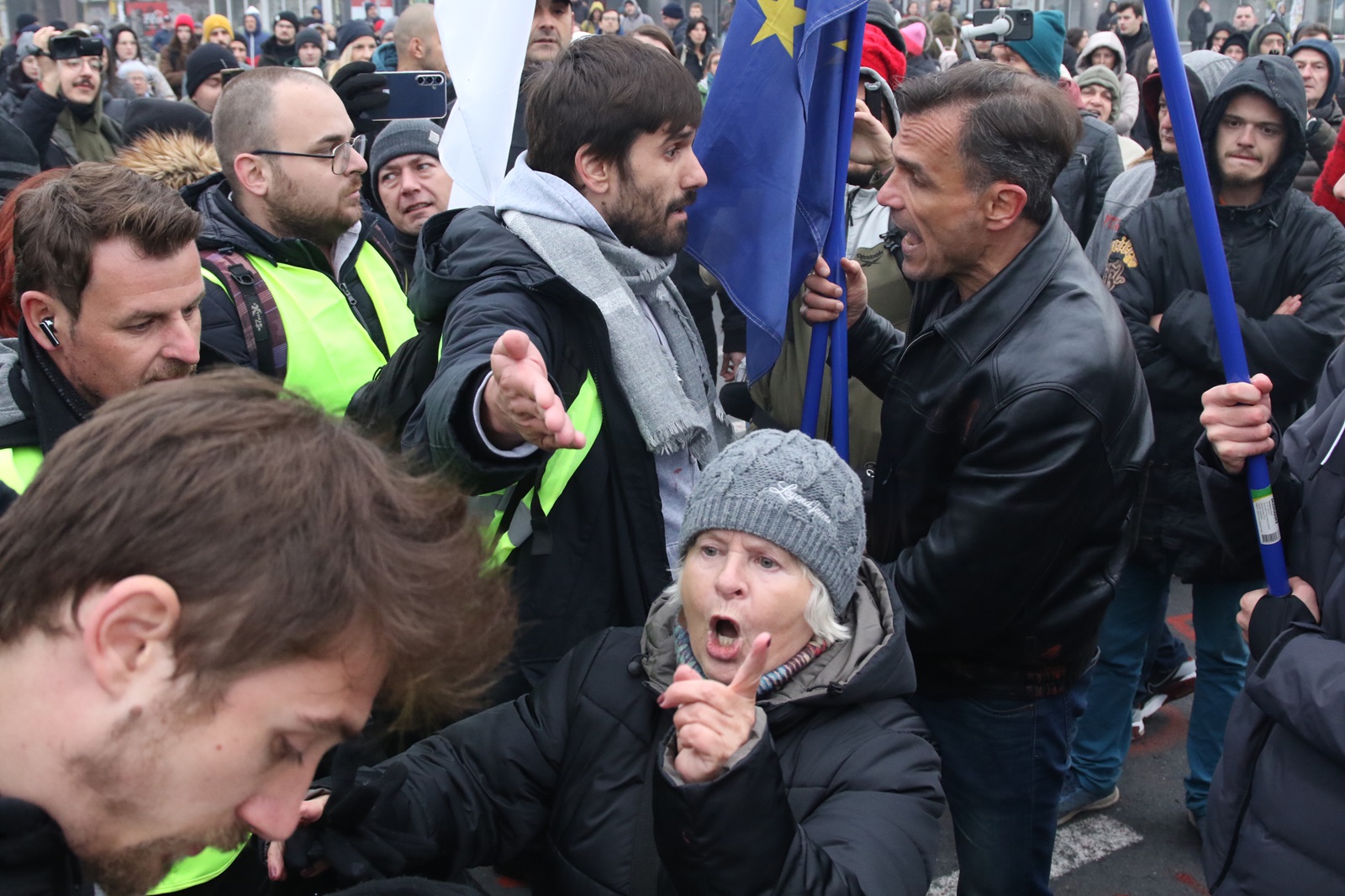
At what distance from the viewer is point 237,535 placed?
39.7 inches

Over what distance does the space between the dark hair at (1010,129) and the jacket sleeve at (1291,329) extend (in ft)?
4.29

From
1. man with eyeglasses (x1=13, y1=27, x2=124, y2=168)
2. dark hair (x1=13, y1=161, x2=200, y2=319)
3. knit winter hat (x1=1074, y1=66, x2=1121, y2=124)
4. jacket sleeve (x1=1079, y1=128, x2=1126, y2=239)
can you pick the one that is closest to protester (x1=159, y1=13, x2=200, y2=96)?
man with eyeglasses (x1=13, y1=27, x2=124, y2=168)

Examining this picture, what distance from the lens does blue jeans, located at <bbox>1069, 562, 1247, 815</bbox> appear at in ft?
11.5

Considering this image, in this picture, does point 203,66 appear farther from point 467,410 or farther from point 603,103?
point 467,410

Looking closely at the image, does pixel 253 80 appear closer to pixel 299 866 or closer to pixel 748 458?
pixel 748 458

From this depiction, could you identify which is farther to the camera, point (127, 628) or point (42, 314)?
point (42, 314)

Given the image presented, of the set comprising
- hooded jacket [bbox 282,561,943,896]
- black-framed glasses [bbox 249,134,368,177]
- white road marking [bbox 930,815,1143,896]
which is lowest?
white road marking [bbox 930,815,1143,896]

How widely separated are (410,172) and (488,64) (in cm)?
118

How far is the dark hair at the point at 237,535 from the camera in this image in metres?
0.99

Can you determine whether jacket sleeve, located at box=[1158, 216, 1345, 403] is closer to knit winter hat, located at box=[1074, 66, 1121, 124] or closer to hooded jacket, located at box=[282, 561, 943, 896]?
hooded jacket, located at box=[282, 561, 943, 896]

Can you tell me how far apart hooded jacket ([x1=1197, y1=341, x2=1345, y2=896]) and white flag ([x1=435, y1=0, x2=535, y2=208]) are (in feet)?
6.83

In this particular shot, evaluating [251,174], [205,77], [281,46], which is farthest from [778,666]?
[281,46]

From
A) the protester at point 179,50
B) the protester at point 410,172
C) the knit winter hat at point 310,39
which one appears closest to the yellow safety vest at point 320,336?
the protester at point 410,172

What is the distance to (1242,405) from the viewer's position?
2328 millimetres
